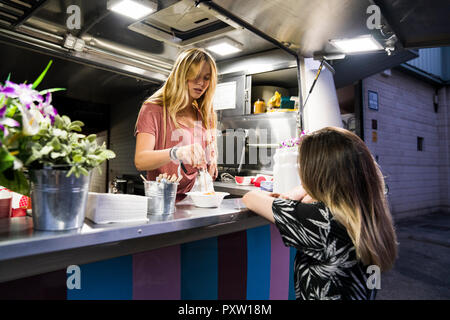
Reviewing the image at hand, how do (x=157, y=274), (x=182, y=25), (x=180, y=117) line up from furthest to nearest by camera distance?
(x=182, y=25) < (x=180, y=117) < (x=157, y=274)

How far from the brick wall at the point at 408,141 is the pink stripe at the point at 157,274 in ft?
19.8

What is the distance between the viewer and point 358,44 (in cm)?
242

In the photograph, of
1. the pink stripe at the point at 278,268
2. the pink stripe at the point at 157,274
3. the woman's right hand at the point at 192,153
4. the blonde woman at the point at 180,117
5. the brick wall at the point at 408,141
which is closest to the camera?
the pink stripe at the point at 157,274

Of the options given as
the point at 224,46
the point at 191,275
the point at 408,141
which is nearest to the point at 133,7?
the point at 224,46

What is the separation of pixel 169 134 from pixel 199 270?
84 centimetres

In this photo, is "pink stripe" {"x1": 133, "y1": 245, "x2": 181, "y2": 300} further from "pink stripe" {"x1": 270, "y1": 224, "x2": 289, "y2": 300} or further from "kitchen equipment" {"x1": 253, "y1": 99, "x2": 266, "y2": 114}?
"kitchen equipment" {"x1": 253, "y1": 99, "x2": 266, "y2": 114}

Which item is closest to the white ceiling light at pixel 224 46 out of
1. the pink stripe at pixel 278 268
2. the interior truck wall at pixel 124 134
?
the interior truck wall at pixel 124 134

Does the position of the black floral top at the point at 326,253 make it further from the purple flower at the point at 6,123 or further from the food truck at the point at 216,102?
the purple flower at the point at 6,123

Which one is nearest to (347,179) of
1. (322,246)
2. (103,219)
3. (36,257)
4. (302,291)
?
(322,246)

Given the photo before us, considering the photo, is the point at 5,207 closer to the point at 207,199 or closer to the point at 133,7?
the point at 207,199

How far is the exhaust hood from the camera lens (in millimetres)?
3188

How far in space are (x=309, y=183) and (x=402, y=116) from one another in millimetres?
7751

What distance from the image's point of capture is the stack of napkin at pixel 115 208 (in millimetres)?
1044

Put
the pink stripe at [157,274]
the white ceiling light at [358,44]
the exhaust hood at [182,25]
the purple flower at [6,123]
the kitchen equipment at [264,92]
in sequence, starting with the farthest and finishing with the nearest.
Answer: the kitchen equipment at [264,92] → the exhaust hood at [182,25] → the white ceiling light at [358,44] → the pink stripe at [157,274] → the purple flower at [6,123]
